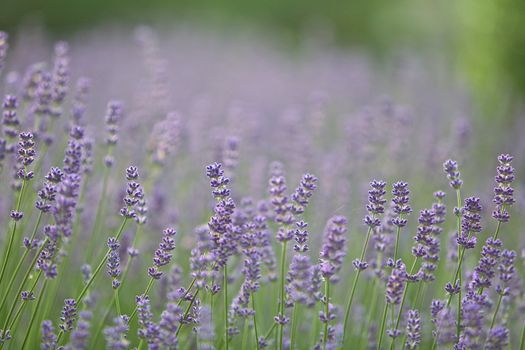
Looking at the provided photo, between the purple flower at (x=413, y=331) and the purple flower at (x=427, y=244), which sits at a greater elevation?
the purple flower at (x=427, y=244)

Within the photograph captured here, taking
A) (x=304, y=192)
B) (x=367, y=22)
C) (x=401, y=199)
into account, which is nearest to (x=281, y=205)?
(x=304, y=192)

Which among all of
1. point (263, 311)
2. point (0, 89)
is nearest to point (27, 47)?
point (0, 89)

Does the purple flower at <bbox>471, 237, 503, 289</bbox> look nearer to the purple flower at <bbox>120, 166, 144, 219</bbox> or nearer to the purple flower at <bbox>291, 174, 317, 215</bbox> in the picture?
the purple flower at <bbox>291, 174, 317, 215</bbox>

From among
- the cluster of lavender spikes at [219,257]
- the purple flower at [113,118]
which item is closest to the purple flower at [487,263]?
the cluster of lavender spikes at [219,257]

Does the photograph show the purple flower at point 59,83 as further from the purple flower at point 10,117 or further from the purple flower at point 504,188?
the purple flower at point 504,188

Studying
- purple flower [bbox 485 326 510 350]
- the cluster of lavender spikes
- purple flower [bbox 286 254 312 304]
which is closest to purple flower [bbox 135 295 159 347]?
the cluster of lavender spikes

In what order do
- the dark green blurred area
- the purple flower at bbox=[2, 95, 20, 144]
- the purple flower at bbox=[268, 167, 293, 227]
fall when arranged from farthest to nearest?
the dark green blurred area → the purple flower at bbox=[2, 95, 20, 144] → the purple flower at bbox=[268, 167, 293, 227]
